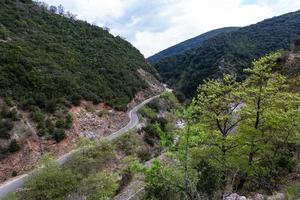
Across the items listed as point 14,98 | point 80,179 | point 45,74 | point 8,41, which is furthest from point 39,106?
point 80,179

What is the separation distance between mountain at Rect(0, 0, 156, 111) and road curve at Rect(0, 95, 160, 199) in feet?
6.58

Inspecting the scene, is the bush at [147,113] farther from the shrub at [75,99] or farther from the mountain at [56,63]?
the shrub at [75,99]

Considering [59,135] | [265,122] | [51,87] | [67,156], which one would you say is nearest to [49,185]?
[265,122]

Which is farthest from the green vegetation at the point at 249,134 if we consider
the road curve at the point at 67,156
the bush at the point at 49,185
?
the road curve at the point at 67,156

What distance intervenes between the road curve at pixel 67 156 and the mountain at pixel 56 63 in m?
2.01

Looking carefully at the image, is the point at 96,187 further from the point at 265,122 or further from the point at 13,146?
the point at 13,146

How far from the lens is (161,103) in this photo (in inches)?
2589

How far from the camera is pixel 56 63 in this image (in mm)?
50906

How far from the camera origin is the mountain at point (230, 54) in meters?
102

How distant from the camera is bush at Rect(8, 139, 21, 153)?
31.5 metres

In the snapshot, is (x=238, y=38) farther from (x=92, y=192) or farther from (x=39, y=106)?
(x=92, y=192)

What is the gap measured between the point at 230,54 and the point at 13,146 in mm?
84076

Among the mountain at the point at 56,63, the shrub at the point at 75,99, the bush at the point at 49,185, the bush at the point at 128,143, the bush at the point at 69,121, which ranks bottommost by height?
the bush at the point at 128,143

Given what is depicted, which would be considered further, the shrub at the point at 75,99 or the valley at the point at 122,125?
the shrub at the point at 75,99
